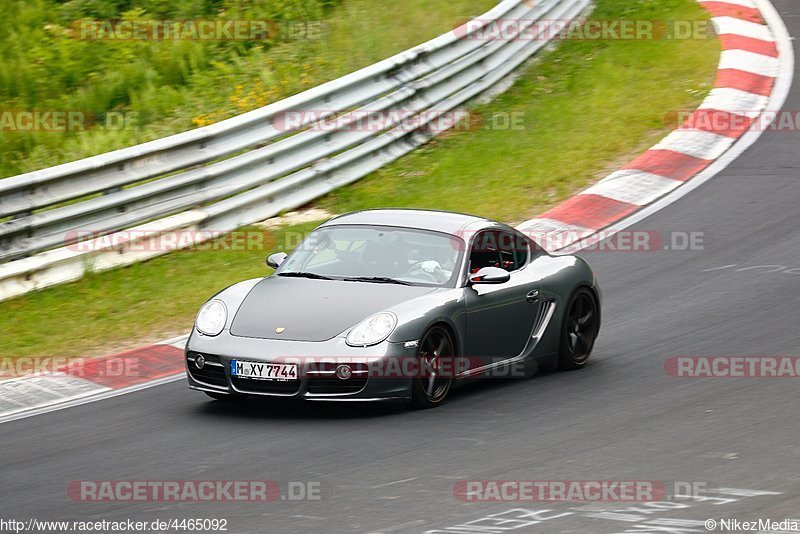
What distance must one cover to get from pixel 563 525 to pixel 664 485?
836 millimetres

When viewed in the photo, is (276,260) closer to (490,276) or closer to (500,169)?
(490,276)

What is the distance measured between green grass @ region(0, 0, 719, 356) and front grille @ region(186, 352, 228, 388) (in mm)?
2073

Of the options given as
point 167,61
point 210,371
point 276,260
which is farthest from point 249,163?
point 210,371

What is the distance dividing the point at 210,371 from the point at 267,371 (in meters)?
0.44

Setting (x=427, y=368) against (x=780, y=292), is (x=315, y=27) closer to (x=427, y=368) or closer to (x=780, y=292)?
(x=780, y=292)

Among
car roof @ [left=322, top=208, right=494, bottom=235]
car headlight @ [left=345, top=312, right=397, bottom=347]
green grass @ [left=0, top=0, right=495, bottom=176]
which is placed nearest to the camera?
car headlight @ [left=345, top=312, right=397, bottom=347]

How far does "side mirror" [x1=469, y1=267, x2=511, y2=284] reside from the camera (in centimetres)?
820

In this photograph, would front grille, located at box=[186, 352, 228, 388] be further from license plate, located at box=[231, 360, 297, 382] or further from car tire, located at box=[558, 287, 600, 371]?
car tire, located at box=[558, 287, 600, 371]

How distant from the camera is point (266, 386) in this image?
24.7ft

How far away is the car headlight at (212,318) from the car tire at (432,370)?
124 centimetres

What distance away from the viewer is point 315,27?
17688 millimetres

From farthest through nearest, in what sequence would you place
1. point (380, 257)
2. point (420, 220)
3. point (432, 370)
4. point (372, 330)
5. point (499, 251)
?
point (499, 251) → point (420, 220) → point (380, 257) → point (432, 370) → point (372, 330)

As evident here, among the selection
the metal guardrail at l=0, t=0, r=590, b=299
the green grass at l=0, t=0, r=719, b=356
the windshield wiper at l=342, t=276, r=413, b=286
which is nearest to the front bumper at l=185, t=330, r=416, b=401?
the windshield wiper at l=342, t=276, r=413, b=286

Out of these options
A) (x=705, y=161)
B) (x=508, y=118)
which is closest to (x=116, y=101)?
(x=508, y=118)
